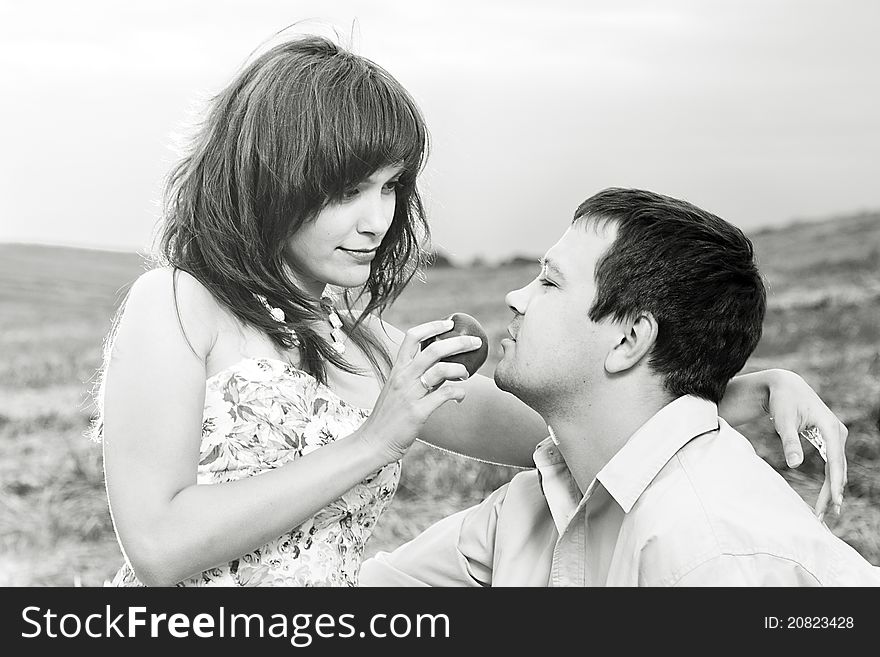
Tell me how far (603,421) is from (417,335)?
0.38 metres

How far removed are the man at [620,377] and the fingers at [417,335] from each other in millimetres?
129

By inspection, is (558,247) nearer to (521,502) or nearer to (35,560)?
(521,502)

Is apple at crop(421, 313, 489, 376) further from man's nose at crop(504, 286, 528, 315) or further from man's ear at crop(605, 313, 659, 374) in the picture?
man's ear at crop(605, 313, 659, 374)

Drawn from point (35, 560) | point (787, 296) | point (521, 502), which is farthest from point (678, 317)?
point (787, 296)

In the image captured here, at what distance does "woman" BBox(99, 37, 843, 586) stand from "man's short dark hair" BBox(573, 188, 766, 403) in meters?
0.14

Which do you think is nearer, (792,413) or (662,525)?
(662,525)

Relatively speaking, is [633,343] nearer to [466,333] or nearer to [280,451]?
[466,333]

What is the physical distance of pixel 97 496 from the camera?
564cm

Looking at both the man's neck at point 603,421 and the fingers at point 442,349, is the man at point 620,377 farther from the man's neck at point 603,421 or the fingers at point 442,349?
the fingers at point 442,349

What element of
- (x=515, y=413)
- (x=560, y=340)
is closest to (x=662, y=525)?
(x=560, y=340)

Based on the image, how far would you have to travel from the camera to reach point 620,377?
195 centimetres

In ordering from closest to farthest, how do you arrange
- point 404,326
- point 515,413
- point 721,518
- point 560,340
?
point 721,518, point 560,340, point 515,413, point 404,326

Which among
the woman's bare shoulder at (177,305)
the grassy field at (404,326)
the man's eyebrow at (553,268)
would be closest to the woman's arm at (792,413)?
the man's eyebrow at (553,268)
